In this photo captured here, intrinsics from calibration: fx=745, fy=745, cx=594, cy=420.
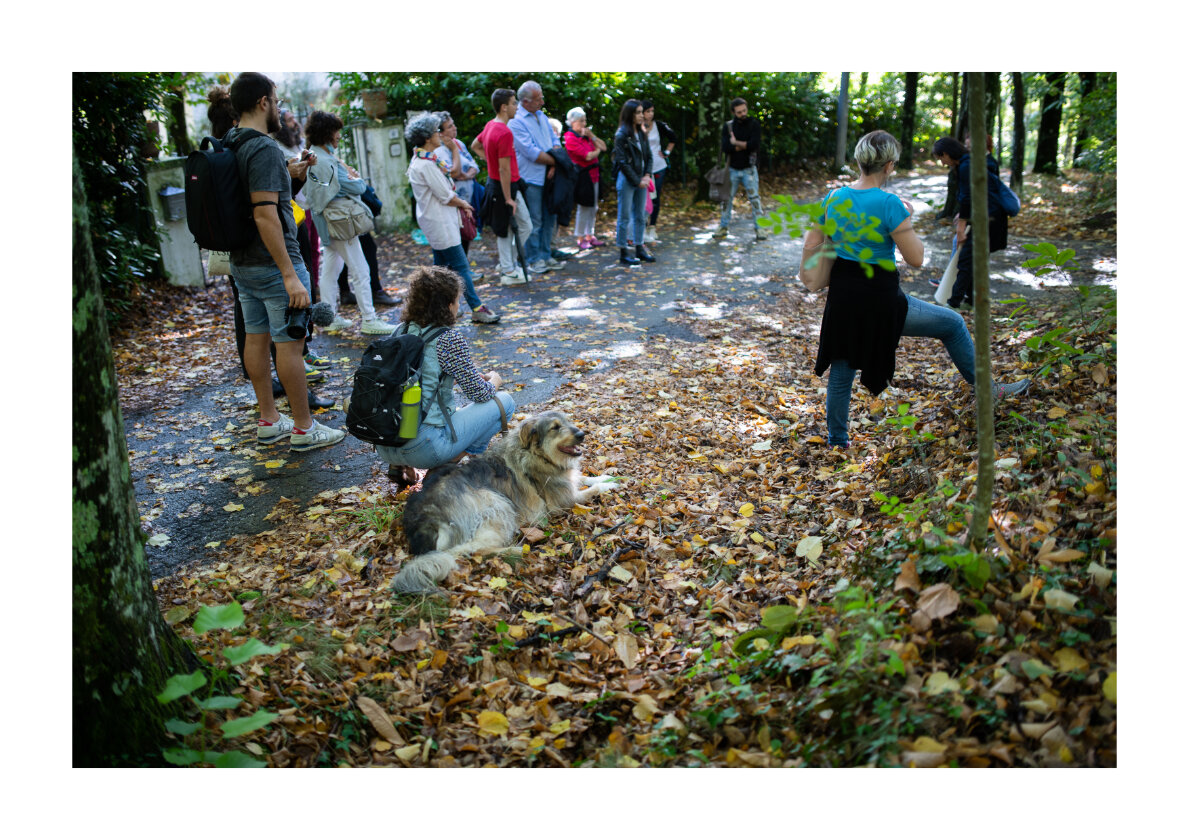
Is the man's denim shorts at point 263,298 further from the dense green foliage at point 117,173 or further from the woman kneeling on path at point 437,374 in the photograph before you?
the dense green foliage at point 117,173

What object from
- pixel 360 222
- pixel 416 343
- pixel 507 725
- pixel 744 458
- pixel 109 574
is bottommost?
pixel 507 725

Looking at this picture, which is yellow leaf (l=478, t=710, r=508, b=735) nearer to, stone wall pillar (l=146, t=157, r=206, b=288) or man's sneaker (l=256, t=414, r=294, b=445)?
man's sneaker (l=256, t=414, r=294, b=445)

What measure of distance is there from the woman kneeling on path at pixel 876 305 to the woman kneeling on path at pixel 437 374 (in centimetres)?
218

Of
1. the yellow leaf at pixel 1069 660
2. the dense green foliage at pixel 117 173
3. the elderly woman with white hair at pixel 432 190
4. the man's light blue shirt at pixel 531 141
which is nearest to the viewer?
the yellow leaf at pixel 1069 660

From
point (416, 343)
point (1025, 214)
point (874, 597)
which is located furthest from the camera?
point (1025, 214)

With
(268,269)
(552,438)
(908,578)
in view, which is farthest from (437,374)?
(908,578)

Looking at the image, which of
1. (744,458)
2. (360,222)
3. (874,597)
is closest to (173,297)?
(360,222)

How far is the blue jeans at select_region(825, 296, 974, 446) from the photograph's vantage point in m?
4.66

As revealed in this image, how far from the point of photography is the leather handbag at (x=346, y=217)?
745cm

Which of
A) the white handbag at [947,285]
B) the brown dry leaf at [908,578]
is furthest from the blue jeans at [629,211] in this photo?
the brown dry leaf at [908,578]

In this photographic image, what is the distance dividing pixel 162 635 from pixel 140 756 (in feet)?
1.45

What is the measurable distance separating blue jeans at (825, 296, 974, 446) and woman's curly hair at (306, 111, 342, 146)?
512 centimetres

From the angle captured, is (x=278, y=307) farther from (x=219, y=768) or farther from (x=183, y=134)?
(x=183, y=134)

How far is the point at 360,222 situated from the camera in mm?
7555
